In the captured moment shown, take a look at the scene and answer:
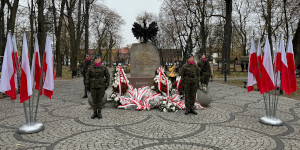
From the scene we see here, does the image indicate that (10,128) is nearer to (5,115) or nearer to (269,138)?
(5,115)

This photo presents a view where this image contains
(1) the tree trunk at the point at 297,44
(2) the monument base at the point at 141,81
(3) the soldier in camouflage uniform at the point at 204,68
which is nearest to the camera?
(3) the soldier in camouflage uniform at the point at 204,68

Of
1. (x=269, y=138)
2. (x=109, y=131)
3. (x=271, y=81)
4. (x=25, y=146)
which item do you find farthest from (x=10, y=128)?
(x=271, y=81)

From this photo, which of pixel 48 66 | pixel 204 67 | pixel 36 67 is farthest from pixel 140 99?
pixel 36 67

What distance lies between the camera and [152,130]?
5031mm

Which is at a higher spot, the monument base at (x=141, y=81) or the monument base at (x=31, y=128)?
the monument base at (x=141, y=81)

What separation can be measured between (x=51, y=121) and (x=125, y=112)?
2.21 metres

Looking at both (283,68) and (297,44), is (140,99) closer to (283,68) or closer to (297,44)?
(283,68)

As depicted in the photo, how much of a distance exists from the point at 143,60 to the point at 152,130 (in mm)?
5673

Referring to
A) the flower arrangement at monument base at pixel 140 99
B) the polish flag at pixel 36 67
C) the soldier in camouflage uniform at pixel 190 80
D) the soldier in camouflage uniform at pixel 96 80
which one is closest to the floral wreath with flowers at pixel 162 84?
the flower arrangement at monument base at pixel 140 99

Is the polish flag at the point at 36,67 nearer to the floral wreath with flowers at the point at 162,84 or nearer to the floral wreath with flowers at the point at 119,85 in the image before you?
the floral wreath with flowers at the point at 119,85

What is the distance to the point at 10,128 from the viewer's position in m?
5.24

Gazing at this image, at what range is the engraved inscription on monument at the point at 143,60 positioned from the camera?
10.3m

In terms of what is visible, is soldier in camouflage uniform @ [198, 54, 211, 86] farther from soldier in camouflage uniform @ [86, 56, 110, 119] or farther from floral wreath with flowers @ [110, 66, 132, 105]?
soldier in camouflage uniform @ [86, 56, 110, 119]

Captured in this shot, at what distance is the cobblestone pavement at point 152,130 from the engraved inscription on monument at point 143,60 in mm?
3427
